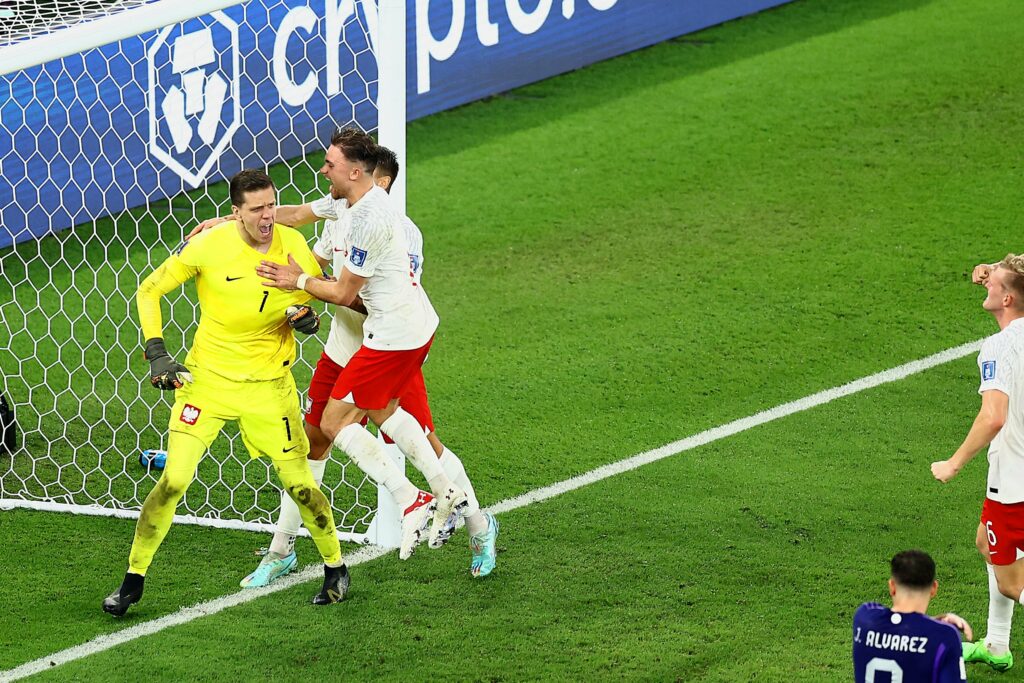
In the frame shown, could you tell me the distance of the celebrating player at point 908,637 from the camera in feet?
13.3

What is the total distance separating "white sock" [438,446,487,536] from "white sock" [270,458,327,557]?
0.54m

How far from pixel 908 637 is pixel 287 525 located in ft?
9.64

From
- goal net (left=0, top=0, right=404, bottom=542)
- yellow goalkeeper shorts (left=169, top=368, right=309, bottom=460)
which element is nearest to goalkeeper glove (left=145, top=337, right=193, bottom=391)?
yellow goalkeeper shorts (left=169, top=368, right=309, bottom=460)

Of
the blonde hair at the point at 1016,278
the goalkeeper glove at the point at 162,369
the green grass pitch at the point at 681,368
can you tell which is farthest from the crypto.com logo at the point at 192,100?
the blonde hair at the point at 1016,278

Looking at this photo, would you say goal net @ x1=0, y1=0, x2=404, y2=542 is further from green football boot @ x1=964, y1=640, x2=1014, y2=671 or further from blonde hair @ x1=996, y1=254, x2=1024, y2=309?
blonde hair @ x1=996, y1=254, x2=1024, y2=309

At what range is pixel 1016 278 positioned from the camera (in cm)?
500

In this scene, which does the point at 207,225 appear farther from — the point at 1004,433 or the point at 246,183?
the point at 1004,433

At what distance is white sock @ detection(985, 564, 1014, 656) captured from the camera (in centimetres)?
527

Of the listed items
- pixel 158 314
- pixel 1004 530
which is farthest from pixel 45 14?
pixel 1004 530

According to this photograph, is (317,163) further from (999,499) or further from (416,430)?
(999,499)

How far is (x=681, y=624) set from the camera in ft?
18.7

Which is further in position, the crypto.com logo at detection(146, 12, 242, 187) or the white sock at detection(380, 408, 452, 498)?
the crypto.com logo at detection(146, 12, 242, 187)

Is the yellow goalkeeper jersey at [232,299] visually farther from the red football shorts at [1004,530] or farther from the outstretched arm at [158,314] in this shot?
the red football shorts at [1004,530]

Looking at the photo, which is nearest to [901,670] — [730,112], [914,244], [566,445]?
[566,445]
